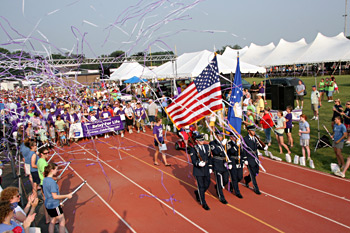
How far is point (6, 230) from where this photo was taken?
3740 mm

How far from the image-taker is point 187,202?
24.0 ft

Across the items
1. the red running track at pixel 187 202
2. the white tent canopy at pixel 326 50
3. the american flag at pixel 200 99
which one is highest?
the white tent canopy at pixel 326 50

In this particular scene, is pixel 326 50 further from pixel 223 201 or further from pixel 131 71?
pixel 223 201

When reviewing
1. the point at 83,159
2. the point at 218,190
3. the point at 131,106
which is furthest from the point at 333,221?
the point at 131,106

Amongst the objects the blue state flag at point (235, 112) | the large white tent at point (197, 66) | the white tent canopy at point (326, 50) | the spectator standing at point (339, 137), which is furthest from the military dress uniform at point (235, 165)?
the white tent canopy at point (326, 50)

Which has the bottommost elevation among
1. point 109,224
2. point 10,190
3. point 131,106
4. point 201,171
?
point 109,224

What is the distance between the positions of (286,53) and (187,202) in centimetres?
2598

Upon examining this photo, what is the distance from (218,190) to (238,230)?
1453 mm

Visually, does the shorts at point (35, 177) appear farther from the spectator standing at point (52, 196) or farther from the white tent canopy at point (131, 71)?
the white tent canopy at point (131, 71)

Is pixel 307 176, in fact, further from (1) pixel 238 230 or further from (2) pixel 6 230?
(2) pixel 6 230

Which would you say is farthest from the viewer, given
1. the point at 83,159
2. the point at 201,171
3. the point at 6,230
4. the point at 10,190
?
the point at 83,159

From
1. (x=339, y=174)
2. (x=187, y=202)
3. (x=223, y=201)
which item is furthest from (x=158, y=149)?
(x=339, y=174)

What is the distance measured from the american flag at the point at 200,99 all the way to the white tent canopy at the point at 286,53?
21949 millimetres

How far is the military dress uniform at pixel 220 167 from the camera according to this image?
7.20 metres
